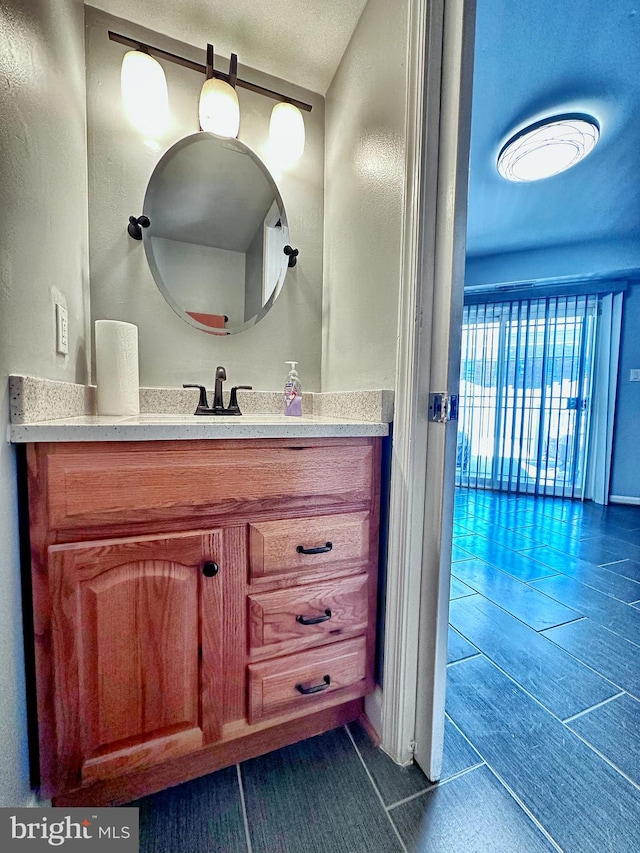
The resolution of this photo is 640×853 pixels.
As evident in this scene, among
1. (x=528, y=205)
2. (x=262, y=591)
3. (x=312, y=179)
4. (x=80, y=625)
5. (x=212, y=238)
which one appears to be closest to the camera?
(x=80, y=625)

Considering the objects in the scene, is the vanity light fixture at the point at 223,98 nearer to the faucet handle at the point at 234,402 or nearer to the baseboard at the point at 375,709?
the faucet handle at the point at 234,402

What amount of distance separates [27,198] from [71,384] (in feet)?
1.39

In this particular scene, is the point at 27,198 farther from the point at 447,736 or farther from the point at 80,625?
the point at 447,736

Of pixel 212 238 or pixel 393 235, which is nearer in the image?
pixel 393 235

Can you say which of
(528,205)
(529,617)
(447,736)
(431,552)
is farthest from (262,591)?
(528,205)

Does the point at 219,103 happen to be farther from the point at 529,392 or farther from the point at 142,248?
the point at 529,392

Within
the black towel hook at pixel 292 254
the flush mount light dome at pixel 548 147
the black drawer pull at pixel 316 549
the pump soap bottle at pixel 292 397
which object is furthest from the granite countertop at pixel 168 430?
the flush mount light dome at pixel 548 147

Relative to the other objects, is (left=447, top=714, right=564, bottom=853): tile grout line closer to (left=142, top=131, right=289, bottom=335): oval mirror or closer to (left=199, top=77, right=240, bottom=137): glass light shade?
(left=142, top=131, right=289, bottom=335): oval mirror

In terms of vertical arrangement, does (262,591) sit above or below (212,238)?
below

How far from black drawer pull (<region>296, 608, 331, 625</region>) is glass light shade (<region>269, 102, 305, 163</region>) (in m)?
1.59

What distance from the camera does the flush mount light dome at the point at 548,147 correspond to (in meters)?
1.89

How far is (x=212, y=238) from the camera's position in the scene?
4.27 ft

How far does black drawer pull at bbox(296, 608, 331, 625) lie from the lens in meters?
0.90


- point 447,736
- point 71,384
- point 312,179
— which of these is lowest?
point 447,736
